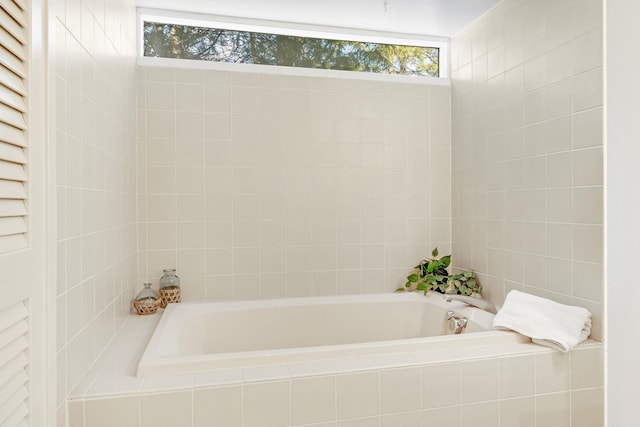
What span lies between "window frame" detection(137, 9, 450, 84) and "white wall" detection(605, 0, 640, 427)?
7.99 ft

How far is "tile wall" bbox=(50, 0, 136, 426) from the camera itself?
1.17 meters

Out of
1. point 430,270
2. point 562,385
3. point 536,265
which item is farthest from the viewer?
point 430,270

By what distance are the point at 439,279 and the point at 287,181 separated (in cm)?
118

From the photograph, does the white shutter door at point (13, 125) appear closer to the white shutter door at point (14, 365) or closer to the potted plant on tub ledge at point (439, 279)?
the white shutter door at point (14, 365)

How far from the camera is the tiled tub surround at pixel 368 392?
4.16ft

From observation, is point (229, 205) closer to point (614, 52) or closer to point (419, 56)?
point (419, 56)

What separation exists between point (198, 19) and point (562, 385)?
8.88 feet

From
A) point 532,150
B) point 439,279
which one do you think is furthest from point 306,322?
point 532,150

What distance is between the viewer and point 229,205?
8.30 feet

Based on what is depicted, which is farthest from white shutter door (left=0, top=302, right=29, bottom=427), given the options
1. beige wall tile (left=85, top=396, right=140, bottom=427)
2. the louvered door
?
beige wall tile (left=85, top=396, right=140, bottom=427)

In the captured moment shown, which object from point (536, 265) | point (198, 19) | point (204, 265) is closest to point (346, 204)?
point (204, 265)

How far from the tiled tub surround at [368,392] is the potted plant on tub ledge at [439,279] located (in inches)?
34.9

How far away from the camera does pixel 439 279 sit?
267 centimetres

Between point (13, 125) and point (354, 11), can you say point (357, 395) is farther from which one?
point (354, 11)
